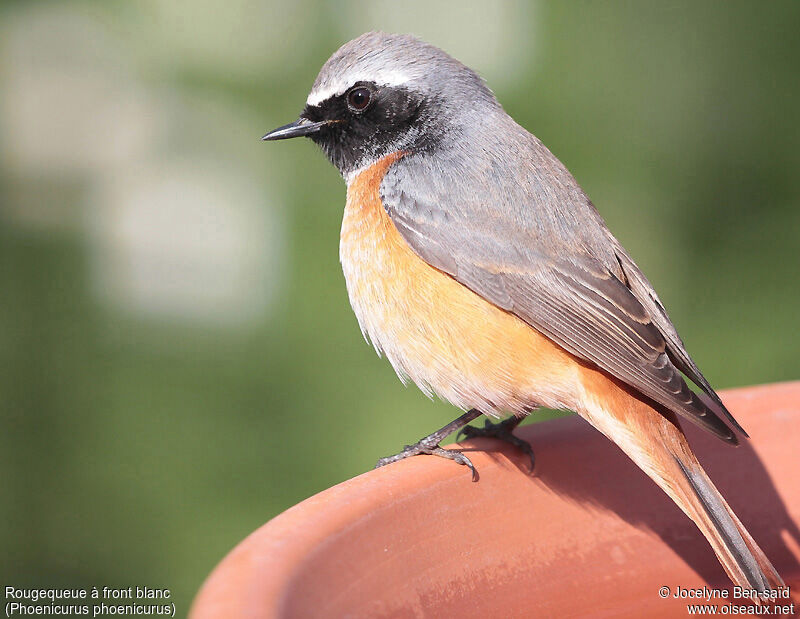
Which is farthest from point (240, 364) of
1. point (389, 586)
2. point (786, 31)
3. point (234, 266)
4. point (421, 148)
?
point (786, 31)

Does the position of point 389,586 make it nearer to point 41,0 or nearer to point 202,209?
point 202,209

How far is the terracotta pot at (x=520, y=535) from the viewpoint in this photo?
2244 mm

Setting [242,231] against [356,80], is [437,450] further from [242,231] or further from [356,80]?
[242,231]

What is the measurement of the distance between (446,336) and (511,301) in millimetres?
219

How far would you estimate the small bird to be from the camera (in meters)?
3.00

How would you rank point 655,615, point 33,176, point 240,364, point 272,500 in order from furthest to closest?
1. point 33,176
2. point 240,364
3. point 272,500
4. point 655,615

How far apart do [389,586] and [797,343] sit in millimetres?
4009

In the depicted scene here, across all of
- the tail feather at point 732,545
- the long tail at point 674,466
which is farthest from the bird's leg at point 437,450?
the tail feather at point 732,545

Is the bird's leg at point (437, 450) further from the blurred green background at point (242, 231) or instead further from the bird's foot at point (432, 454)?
the blurred green background at point (242, 231)

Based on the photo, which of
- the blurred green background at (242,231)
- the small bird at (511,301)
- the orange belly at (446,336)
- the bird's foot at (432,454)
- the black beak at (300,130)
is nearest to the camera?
the bird's foot at (432,454)

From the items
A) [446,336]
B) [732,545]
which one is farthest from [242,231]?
[732,545]

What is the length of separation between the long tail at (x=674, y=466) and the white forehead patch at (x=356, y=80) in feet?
4.08

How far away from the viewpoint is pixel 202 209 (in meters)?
6.52

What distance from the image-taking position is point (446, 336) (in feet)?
10.4
